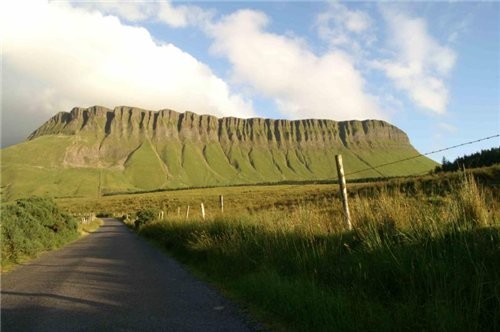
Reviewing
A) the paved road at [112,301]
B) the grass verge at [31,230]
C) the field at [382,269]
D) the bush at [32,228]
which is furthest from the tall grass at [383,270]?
the bush at [32,228]

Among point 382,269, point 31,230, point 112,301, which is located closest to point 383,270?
point 382,269

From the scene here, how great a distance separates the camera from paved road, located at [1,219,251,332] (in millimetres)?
6777

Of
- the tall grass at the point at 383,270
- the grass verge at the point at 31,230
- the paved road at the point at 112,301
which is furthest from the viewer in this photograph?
the grass verge at the point at 31,230

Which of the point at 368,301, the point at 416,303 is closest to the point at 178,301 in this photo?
the point at 368,301

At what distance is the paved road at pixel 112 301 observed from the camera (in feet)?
22.2

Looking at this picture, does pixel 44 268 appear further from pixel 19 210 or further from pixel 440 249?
pixel 440 249

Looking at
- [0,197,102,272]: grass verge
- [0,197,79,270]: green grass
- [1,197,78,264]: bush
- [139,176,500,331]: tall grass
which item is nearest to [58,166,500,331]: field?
[139,176,500,331]: tall grass

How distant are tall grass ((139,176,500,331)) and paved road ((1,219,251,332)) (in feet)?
2.55

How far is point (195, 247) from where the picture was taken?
14.6 meters

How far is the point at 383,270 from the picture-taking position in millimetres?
6199

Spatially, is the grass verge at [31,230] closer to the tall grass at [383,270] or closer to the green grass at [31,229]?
the green grass at [31,229]

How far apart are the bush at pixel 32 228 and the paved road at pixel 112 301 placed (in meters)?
3.99

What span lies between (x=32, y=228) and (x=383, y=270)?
19244 mm

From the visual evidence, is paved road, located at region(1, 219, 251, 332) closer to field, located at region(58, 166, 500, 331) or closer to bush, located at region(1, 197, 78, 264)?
field, located at region(58, 166, 500, 331)
